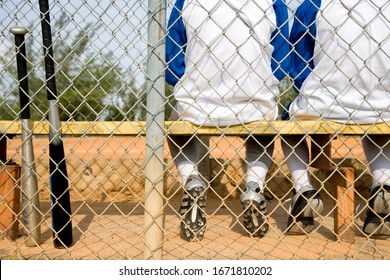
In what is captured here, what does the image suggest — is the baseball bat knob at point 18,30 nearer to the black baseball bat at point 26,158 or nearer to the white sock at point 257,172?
the black baseball bat at point 26,158

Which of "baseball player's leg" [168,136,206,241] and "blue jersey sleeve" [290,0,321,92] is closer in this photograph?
"baseball player's leg" [168,136,206,241]

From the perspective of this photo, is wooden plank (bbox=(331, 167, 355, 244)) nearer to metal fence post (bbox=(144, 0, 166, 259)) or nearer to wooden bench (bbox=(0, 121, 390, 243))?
wooden bench (bbox=(0, 121, 390, 243))

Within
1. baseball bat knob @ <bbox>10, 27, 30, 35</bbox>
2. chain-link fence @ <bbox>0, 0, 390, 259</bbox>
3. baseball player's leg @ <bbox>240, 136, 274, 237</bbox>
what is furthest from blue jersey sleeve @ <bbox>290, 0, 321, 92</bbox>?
baseball bat knob @ <bbox>10, 27, 30, 35</bbox>

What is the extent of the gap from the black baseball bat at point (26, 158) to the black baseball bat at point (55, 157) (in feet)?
0.30

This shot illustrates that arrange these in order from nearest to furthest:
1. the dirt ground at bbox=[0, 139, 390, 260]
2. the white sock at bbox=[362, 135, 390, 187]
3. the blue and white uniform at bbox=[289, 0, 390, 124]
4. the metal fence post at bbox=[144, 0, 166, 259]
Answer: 1. the metal fence post at bbox=[144, 0, 166, 259]
2. the dirt ground at bbox=[0, 139, 390, 260]
3. the blue and white uniform at bbox=[289, 0, 390, 124]
4. the white sock at bbox=[362, 135, 390, 187]

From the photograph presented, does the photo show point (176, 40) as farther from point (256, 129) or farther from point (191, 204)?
point (191, 204)

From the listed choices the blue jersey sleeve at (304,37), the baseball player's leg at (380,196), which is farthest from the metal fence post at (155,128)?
the baseball player's leg at (380,196)

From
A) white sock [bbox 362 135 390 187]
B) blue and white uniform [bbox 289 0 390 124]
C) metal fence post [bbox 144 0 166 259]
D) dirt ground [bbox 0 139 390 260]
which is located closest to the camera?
metal fence post [bbox 144 0 166 259]

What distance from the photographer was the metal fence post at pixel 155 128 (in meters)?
1.92

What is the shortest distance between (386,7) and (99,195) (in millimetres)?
2462

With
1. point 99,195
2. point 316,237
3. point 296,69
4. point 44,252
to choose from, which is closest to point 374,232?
point 316,237

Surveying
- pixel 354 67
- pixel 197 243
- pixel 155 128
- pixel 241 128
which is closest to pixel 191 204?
pixel 197 243

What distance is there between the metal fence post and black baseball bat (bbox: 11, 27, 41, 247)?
0.62 metres

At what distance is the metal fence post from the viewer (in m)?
1.92
